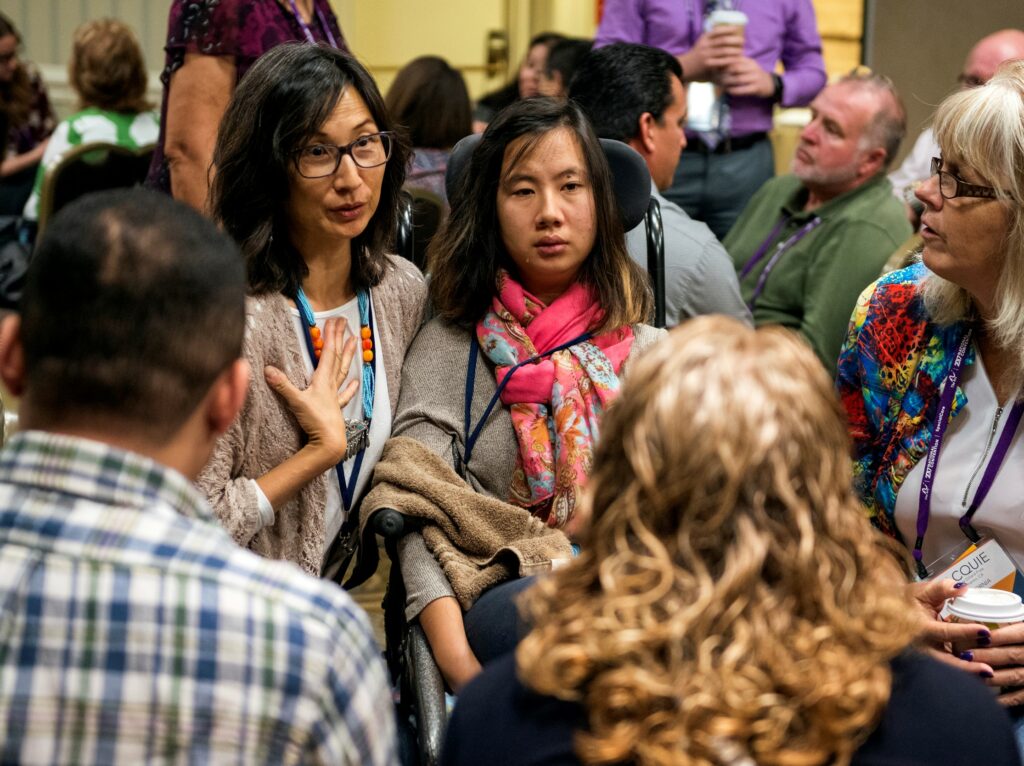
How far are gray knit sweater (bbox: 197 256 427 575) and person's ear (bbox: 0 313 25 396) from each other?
0.83 meters

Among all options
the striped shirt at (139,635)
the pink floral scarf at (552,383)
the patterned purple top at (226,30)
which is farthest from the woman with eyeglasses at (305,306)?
the striped shirt at (139,635)

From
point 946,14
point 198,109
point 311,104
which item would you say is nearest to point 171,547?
point 311,104

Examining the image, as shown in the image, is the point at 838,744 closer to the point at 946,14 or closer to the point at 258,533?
the point at 258,533

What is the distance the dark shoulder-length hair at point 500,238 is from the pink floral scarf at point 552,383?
0.03 m

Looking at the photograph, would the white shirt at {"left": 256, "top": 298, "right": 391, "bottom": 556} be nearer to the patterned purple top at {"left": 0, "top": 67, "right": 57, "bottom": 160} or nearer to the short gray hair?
the short gray hair

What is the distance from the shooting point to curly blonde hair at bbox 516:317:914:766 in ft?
3.93

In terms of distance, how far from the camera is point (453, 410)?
242 cm

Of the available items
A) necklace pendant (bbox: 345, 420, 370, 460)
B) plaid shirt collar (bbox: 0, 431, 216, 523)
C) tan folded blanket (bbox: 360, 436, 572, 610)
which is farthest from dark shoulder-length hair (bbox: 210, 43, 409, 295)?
plaid shirt collar (bbox: 0, 431, 216, 523)

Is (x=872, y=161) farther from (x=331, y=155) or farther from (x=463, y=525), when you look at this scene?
(x=463, y=525)

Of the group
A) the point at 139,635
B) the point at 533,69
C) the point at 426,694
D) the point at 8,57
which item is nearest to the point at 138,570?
the point at 139,635

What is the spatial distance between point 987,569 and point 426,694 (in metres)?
0.94

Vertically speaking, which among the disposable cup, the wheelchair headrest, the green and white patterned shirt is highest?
the disposable cup

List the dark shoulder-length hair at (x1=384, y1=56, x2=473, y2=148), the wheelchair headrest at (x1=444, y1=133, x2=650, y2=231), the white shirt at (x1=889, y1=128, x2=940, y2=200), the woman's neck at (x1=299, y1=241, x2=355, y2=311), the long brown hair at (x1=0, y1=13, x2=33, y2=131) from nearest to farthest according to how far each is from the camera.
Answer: the woman's neck at (x1=299, y1=241, x2=355, y2=311), the wheelchair headrest at (x1=444, y1=133, x2=650, y2=231), the dark shoulder-length hair at (x1=384, y1=56, x2=473, y2=148), the white shirt at (x1=889, y1=128, x2=940, y2=200), the long brown hair at (x1=0, y1=13, x2=33, y2=131)

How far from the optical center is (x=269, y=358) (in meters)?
2.25
